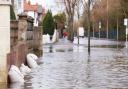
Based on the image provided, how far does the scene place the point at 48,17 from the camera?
267ft

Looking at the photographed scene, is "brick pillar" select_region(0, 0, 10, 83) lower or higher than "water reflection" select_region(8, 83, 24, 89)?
higher

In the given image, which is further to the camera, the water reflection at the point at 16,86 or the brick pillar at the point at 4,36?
the brick pillar at the point at 4,36

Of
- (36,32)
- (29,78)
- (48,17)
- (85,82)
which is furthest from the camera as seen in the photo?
(48,17)

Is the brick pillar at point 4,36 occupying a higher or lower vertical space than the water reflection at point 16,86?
higher

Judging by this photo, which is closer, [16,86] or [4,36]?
[16,86]

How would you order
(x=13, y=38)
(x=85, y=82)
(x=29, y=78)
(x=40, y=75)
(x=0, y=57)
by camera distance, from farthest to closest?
(x=13, y=38) → (x=40, y=75) → (x=29, y=78) → (x=85, y=82) → (x=0, y=57)

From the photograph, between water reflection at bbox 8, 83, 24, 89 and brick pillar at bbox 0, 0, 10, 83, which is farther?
brick pillar at bbox 0, 0, 10, 83

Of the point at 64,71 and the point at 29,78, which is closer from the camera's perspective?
the point at 29,78

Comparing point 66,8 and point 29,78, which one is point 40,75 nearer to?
point 29,78

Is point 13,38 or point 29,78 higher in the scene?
point 13,38

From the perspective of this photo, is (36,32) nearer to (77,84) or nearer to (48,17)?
(77,84)

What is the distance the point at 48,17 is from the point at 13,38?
61561mm

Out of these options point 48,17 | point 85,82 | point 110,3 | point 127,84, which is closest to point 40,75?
point 85,82

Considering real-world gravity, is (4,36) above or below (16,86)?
above
